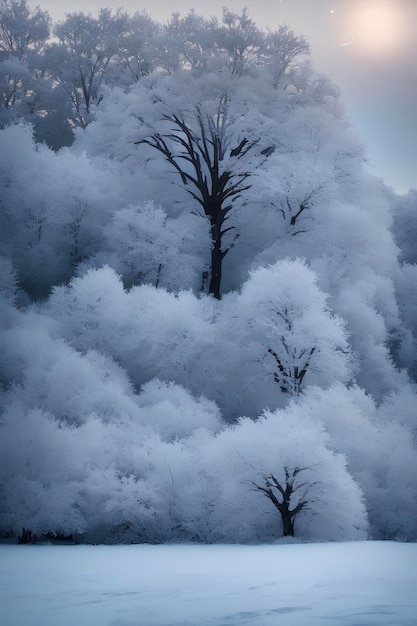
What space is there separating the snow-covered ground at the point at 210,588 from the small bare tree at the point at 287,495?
3.45 metres

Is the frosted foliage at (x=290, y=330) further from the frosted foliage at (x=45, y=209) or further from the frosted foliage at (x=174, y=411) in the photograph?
the frosted foliage at (x=45, y=209)

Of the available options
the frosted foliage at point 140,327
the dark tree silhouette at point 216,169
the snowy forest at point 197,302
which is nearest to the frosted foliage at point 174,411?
the snowy forest at point 197,302

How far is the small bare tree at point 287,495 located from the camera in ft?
64.5

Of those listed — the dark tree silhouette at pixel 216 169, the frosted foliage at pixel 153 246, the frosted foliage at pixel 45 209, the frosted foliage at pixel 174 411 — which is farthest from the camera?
the frosted foliage at pixel 45 209

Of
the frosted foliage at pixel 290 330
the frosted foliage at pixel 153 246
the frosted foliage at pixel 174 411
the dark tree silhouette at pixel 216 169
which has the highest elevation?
the dark tree silhouette at pixel 216 169

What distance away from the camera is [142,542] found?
67.1 feet

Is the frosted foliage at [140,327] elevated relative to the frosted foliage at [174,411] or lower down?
elevated

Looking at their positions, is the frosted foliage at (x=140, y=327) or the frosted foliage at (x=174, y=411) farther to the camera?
the frosted foliage at (x=140, y=327)

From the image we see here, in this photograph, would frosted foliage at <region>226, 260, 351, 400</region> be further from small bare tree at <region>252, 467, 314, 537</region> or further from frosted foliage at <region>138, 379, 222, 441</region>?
A: small bare tree at <region>252, 467, 314, 537</region>

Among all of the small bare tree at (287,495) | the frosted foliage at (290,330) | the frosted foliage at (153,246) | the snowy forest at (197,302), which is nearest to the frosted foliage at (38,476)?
the snowy forest at (197,302)

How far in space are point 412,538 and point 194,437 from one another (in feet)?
28.3

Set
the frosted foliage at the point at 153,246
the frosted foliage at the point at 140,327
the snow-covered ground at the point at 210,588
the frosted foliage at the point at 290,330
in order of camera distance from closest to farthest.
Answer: the snow-covered ground at the point at 210,588
the frosted foliage at the point at 290,330
the frosted foliage at the point at 140,327
the frosted foliage at the point at 153,246

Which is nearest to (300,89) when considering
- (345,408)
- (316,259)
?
(316,259)

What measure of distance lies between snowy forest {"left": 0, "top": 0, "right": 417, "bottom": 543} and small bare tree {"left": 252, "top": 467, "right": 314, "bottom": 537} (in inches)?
3.0
